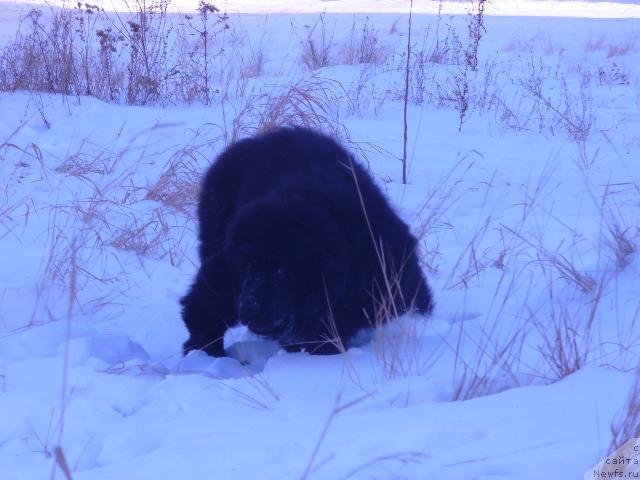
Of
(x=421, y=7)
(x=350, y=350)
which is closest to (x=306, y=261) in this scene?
(x=350, y=350)

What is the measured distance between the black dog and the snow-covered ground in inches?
5.7

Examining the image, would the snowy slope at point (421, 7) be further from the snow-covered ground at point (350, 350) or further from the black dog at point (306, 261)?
the black dog at point (306, 261)

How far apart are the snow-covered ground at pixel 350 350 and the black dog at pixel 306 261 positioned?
0.47 ft

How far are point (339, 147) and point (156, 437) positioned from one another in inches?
83.7

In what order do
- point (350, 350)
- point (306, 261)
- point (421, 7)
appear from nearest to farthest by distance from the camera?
point (306, 261) < point (350, 350) < point (421, 7)

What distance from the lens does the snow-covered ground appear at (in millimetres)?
2160

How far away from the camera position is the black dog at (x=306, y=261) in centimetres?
323

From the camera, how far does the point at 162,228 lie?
5086mm

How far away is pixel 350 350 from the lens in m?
3.44

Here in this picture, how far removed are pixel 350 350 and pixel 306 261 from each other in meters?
0.47

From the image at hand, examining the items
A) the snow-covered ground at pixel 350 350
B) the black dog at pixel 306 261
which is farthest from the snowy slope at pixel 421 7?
the black dog at pixel 306 261

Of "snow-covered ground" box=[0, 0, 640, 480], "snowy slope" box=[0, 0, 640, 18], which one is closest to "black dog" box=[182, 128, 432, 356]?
"snow-covered ground" box=[0, 0, 640, 480]

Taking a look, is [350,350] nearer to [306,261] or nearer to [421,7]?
[306,261]

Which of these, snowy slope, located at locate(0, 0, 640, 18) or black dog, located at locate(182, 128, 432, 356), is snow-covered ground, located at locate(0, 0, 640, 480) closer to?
black dog, located at locate(182, 128, 432, 356)
